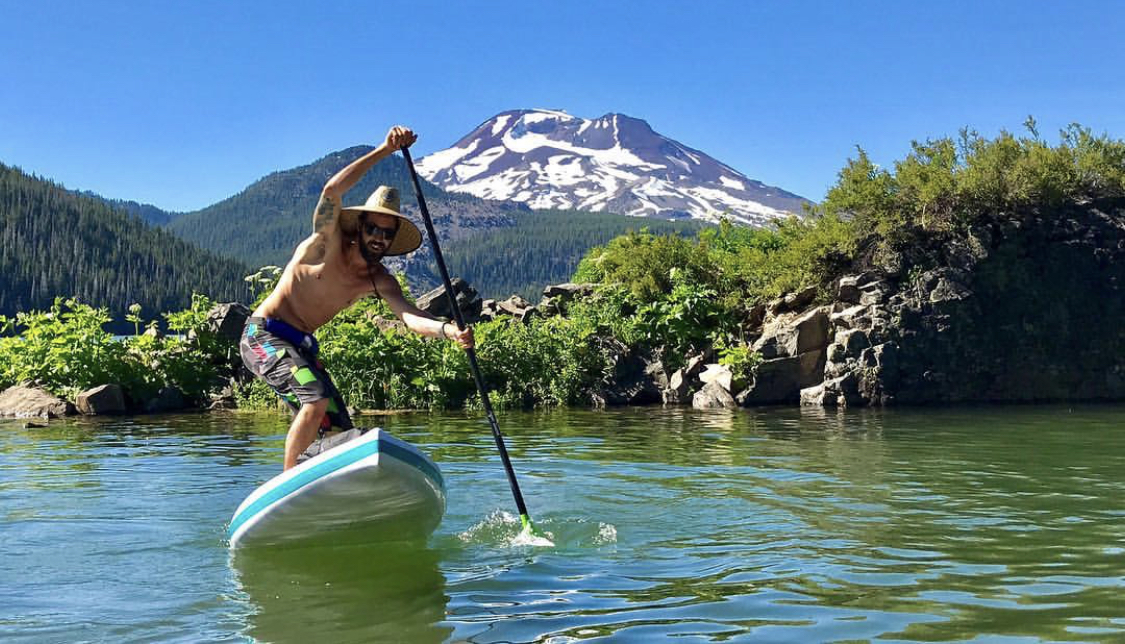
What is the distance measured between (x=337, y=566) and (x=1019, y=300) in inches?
675

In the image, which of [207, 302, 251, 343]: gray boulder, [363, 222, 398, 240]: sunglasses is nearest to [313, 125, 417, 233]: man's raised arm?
[363, 222, 398, 240]: sunglasses

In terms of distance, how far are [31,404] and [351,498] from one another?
15784 mm

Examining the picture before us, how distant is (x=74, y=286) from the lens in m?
144

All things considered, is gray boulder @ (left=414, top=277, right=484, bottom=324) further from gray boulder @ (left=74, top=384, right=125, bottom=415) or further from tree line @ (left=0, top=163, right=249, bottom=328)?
tree line @ (left=0, top=163, right=249, bottom=328)

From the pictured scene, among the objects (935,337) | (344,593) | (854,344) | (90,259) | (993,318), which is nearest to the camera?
(344,593)

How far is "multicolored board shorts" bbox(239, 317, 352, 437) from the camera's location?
6918 millimetres

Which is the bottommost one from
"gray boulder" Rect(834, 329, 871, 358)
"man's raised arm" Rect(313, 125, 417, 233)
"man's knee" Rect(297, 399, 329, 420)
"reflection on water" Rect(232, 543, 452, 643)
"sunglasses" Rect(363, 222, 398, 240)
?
"reflection on water" Rect(232, 543, 452, 643)

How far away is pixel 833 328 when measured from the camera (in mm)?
19312

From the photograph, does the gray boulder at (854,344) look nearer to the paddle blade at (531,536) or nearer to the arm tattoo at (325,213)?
the paddle blade at (531,536)

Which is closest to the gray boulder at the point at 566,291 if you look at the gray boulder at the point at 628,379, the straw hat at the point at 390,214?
the gray boulder at the point at 628,379

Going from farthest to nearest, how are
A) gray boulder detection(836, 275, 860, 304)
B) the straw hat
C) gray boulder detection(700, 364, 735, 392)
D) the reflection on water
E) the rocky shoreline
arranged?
gray boulder detection(836, 275, 860, 304), gray boulder detection(700, 364, 735, 392), the rocky shoreline, the straw hat, the reflection on water

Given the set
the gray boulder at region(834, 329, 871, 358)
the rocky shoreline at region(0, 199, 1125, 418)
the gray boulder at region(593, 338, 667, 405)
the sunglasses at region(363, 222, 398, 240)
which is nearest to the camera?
the sunglasses at region(363, 222, 398, 240)

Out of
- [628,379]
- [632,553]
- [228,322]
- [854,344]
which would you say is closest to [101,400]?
[228,322]

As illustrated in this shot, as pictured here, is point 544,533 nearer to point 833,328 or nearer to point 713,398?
point 713,398
